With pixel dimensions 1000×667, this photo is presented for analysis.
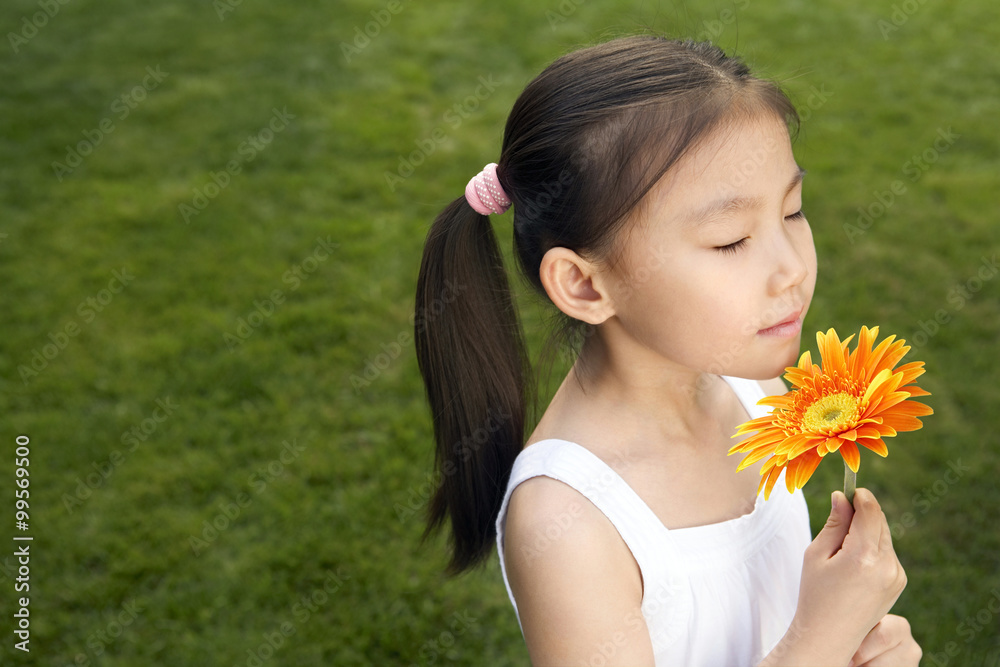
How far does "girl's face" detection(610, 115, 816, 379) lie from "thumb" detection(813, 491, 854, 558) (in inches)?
9.0

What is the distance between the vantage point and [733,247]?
130 centimetres

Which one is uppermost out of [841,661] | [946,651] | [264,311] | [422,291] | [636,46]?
[636,46]

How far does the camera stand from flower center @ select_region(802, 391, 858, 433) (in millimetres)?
1148

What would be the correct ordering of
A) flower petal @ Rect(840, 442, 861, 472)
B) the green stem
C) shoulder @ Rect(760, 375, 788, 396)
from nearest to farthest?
flower petal @ Rect(840, 442, 861, 472) → the green stem → shoulder @ Rect(760, 375, 788, 396)

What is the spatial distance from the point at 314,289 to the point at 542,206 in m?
2.68

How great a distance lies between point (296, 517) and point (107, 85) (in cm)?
360

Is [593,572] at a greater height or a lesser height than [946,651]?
greater

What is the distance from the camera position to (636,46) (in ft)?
4.53

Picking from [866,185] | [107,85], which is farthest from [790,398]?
[107,85]

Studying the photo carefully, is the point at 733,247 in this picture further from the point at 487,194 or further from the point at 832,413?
the point at 487,194

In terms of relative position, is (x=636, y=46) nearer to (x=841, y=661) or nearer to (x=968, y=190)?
(x=841, y=661)

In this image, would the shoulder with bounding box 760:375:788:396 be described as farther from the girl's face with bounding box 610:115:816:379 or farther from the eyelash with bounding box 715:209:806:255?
the eyelash with bounding box 715:209:806:255

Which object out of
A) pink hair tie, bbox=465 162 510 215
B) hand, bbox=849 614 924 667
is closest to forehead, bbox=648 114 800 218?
pink hair tie, bbox=465 162 510 215

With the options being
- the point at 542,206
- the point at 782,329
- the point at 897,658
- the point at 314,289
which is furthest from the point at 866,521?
the point at 314,289
